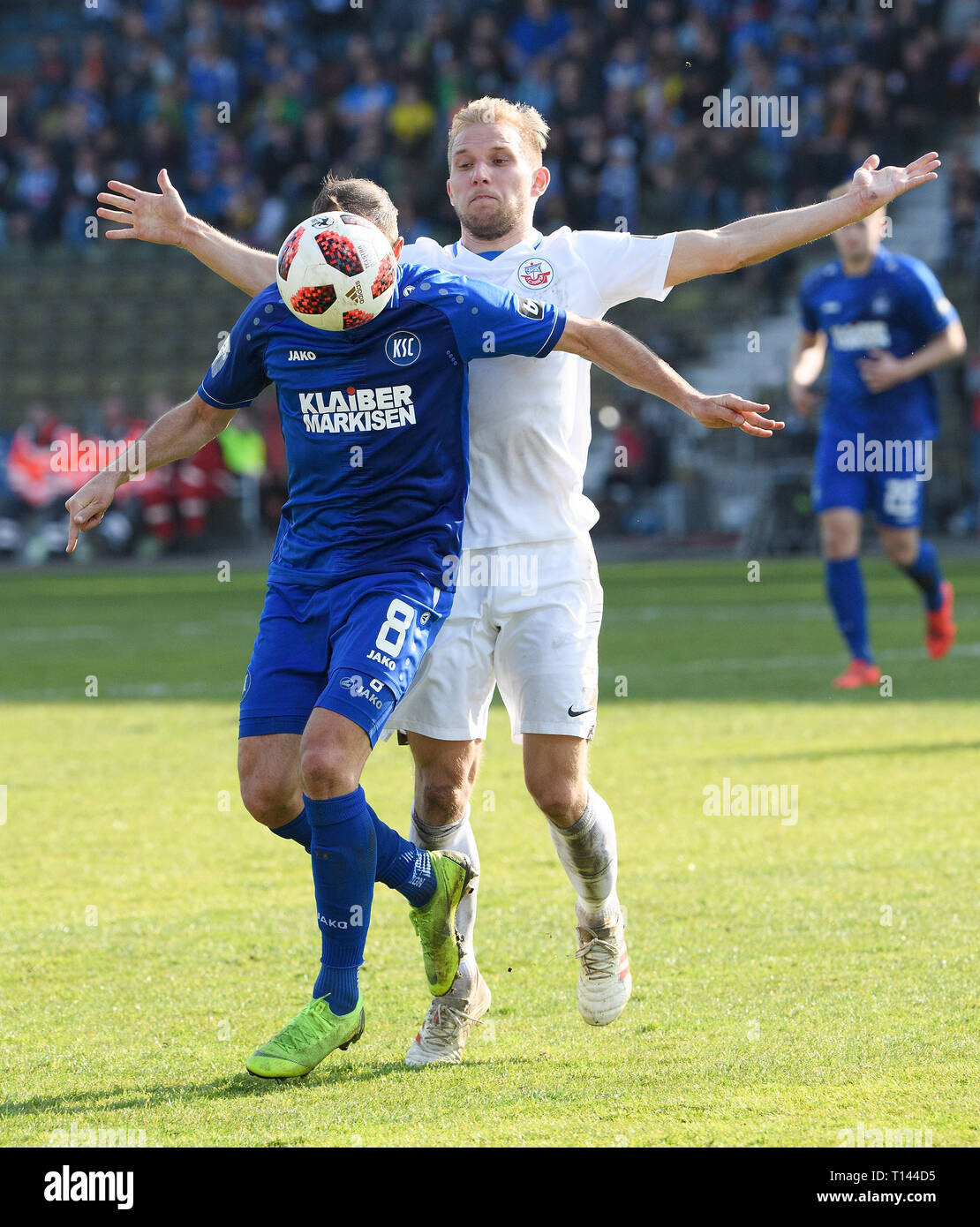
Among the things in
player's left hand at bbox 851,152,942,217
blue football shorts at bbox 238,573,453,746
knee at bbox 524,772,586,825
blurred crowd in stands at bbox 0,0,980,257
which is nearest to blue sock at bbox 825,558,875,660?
player's left hand at bbox 851,152,942,217

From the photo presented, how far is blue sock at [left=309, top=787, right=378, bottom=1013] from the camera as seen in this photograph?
4148 millimetres

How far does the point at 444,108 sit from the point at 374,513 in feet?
78.5

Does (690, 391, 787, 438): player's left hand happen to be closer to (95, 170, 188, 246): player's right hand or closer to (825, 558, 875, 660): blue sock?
(95, 170, 188, 246): player's right hand

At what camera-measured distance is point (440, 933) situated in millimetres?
4344

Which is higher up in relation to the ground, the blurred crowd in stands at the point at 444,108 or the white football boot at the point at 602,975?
the blurred crowd in stands at the point at 444,108

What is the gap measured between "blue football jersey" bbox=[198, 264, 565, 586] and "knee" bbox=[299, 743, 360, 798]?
475 millimetres

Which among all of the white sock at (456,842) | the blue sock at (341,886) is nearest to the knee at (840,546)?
the white sock at (456,842)

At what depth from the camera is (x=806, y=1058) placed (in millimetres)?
4020

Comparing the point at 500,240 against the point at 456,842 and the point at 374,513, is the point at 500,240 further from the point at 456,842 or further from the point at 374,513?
the point at 456,842

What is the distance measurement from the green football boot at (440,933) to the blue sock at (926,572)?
700cm

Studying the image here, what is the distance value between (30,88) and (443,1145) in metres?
30.0

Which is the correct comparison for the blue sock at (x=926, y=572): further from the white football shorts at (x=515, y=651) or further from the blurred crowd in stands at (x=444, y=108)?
the blurred crowd in stands at (x=444, y=108)

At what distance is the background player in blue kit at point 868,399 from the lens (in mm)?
10570

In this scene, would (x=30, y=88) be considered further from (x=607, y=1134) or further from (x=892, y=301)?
(x=607, y=1134)
